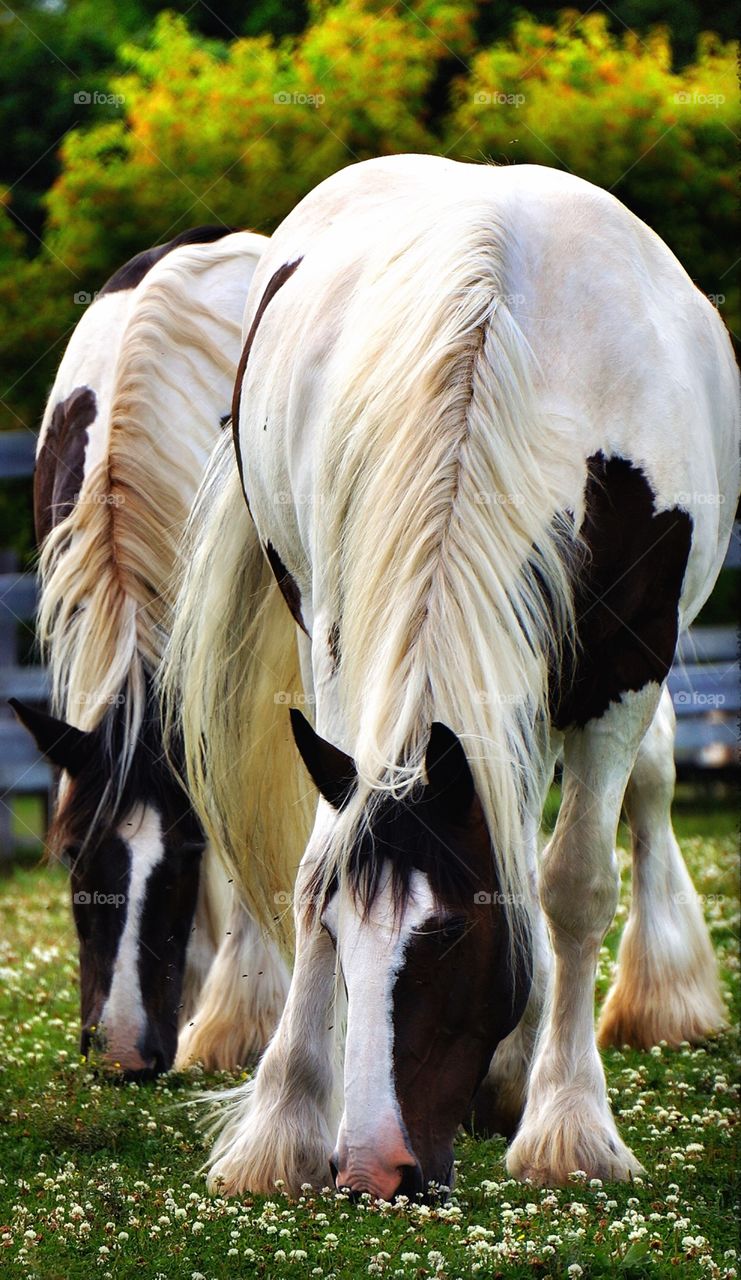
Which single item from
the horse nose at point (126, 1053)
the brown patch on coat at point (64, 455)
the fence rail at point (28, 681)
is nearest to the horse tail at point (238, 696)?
the horse nose at point (126, 1053)

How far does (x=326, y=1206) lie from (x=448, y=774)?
47.5 inches

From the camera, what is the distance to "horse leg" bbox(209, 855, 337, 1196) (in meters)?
3.86

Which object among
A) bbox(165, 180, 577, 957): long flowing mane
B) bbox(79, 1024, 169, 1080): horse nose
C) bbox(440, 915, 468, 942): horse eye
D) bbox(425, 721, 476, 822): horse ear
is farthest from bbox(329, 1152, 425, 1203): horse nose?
bbox(79, 1024, 169, 1080): horse nose

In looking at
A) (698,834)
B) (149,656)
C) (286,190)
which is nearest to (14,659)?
(286,190)

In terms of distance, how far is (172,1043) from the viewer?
5109 mm

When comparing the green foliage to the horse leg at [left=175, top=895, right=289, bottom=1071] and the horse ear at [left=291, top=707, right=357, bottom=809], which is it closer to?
the horse leg at [left=175, top=895, right=289, bottom=1071]

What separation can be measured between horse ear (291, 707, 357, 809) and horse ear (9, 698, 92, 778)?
1.90 metres

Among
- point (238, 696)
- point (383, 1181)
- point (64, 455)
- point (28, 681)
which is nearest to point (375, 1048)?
point (383, 1181)

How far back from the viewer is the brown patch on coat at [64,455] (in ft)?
19.5

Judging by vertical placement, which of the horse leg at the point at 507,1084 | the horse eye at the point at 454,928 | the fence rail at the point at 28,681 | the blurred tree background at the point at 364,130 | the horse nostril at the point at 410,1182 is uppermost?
the blurred tree background at the point at 364,130

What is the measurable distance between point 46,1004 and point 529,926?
378cm

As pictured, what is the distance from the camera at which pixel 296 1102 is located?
3.96 m

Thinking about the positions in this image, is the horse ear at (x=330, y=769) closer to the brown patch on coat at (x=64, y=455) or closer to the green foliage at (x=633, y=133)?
the brown patch on coat at (x=64, y=455)

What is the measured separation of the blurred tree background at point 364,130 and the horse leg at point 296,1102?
24.8 ft
